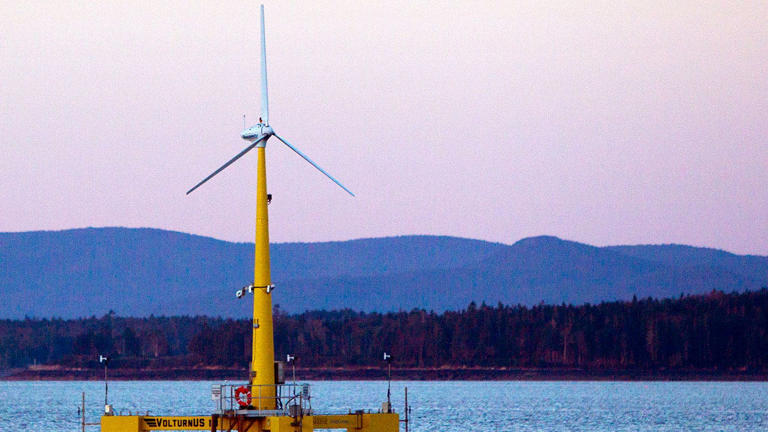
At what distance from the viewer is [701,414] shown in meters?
126

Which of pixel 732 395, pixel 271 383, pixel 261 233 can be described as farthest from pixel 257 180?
pixel 732 395

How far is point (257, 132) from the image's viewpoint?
39750mm

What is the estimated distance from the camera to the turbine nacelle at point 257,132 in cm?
3962

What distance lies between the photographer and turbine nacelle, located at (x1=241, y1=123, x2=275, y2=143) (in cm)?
3962

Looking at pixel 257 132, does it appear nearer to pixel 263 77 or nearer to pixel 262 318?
pixel 263 77

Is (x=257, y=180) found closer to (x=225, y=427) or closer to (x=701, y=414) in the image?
(x=225, y=427)

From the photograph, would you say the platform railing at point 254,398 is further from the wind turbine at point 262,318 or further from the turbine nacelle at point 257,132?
the turbine nacelle at point 257,132

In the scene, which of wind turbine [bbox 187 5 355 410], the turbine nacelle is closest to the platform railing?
wind turbine [bbox 187 5 355 410]

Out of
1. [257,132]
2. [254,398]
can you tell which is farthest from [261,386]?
[257,132]

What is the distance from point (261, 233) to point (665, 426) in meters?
71.2

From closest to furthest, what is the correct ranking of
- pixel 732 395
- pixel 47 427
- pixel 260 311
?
1. pixel 260 311
2. pixel 47 427
3. pixel 732 395

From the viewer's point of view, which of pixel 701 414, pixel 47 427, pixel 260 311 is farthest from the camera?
Result: pixel 701 414

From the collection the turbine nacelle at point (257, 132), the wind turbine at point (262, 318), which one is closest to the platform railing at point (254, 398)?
the wind turbine at point (262, 318)

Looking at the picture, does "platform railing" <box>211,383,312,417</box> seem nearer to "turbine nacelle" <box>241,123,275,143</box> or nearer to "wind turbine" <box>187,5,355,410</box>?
"wind turbine" <box>187,5,355,410</box>
